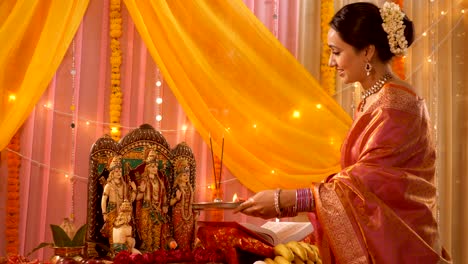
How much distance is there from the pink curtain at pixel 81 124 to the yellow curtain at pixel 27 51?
316 millimetres

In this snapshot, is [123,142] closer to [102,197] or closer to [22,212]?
[102,197]

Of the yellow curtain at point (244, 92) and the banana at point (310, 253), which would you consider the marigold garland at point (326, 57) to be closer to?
the yellow curtain at point (244, 92)

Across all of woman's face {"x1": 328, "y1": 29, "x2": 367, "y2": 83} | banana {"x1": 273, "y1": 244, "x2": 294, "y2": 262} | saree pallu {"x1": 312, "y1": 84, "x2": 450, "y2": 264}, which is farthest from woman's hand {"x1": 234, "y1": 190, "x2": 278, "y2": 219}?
woman's face {"x1": 328, "y1": 29, "x2": 367, "y2": 83}

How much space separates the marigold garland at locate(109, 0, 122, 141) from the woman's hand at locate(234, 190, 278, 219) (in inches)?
74.6

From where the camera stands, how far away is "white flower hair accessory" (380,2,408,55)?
2098mm

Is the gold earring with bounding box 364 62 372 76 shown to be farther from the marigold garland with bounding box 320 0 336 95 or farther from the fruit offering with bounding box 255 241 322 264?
the marigold garland with bounding box 320 0 336 95

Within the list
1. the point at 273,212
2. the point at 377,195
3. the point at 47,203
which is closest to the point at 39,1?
the point at 47,203

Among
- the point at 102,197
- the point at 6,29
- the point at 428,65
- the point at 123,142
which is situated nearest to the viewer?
the point at 102,197

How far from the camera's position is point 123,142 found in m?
2.47

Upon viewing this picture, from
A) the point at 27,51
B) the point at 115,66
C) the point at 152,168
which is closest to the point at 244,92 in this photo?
the point at 115,66

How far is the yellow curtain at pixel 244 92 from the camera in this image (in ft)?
11.7

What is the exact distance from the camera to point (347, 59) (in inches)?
85.0

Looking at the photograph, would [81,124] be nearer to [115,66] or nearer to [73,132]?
[73,132]

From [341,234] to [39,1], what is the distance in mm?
2329
